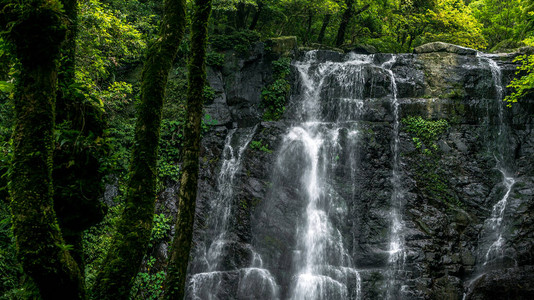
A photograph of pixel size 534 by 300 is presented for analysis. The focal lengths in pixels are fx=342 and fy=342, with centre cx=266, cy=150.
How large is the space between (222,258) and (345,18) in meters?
14.2

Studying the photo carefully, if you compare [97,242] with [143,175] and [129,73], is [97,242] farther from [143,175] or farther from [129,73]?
[129,73]

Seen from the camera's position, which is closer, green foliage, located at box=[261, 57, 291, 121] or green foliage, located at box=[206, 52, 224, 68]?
green foliage, located at box=[261, 57, 291, 121]

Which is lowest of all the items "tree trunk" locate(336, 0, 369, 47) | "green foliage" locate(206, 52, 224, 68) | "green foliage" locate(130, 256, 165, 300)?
"green foliage" locate(130, 256, 165, 300)

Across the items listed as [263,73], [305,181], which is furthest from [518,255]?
[263,73]

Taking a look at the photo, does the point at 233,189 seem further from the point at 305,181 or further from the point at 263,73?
the point at 263,73

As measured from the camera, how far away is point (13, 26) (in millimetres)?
2350

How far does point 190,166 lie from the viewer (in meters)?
3.82

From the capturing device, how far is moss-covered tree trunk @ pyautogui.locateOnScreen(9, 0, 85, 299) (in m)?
2.20

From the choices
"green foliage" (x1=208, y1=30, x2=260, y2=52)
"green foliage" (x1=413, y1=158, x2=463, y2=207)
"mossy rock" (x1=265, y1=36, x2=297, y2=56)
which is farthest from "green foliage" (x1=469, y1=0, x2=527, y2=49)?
"green foliage" (x1=208, y1=30, x2=260, y2=52)

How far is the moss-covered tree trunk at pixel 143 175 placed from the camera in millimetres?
2875

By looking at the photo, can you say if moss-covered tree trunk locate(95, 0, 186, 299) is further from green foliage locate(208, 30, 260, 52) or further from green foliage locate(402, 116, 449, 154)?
green foliage locate(208, 30, 260, 52)

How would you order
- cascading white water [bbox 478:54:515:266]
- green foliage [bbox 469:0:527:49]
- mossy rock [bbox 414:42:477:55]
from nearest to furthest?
cascading white water [bbox 478:54:515:266] < mossy rock [bbox 414:42:477:55] < green foliage [bbox 469:0:527:49]

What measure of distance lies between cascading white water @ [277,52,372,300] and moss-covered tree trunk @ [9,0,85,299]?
824cm

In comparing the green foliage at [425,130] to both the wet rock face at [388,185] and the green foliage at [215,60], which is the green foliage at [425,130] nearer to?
the wet rock face at [388,185]
